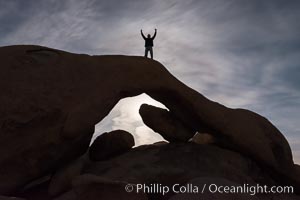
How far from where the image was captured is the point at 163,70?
13.8 meters

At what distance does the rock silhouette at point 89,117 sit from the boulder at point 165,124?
0.15 ft

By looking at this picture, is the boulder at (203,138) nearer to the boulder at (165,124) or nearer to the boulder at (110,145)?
the boulder at (165,124)

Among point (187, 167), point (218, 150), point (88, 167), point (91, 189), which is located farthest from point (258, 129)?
point (91, 189)

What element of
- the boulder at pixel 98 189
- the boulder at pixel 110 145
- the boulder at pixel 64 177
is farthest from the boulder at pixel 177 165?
the boulder at pixel 98 189

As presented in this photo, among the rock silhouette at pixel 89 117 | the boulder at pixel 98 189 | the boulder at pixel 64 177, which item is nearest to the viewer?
the boulder at pixel 98 189

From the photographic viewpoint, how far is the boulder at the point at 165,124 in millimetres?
14852

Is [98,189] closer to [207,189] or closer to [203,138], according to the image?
[207,189]

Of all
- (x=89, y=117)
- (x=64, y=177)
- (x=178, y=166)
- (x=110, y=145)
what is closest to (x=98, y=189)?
(x=64, y=177)

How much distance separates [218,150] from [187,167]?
76.0 inches

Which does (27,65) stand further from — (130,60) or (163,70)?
(163,70)

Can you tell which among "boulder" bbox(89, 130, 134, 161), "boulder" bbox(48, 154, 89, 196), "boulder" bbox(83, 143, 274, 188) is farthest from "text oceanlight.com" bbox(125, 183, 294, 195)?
"boulder" bbox(89, 130, 134, 161)

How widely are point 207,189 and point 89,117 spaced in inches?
164

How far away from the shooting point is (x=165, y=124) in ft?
48.7

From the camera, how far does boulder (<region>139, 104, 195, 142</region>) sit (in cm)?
1485
